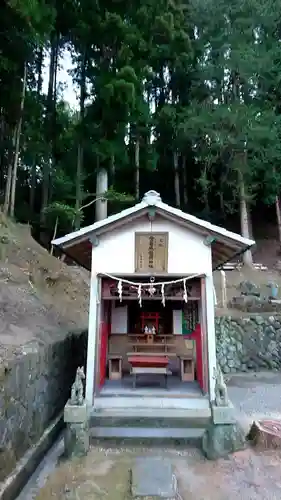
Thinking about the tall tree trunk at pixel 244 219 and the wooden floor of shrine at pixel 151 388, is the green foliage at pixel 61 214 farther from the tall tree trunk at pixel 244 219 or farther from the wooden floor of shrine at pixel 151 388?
the tall tree trunk at pixel 244 219

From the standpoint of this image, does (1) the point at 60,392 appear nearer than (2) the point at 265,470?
No

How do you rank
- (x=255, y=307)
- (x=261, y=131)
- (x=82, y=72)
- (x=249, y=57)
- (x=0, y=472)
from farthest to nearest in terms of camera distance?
1. (x=82, y=72)
2. (x=249, y=57)
3. (x=261, y=131)
4. (x=255, y=307)
5. (x=0, y=472)

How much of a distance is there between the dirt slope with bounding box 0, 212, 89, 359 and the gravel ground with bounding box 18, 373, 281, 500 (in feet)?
7.22

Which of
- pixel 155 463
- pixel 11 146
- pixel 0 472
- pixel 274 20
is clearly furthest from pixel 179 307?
pixel 274 20

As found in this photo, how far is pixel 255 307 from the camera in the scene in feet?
54.1

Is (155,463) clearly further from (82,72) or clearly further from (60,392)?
(82,72)

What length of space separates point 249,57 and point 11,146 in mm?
15962

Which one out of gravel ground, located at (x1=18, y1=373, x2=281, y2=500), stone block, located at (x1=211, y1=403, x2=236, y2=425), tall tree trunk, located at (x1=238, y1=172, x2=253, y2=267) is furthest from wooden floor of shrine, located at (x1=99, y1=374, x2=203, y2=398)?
tall tree trunk, located at (x1=238, y1=172, x2=253, y2=267)

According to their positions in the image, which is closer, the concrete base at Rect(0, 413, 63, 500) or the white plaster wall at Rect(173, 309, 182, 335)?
the concrete base at Rect(0, 413, 63, 500)

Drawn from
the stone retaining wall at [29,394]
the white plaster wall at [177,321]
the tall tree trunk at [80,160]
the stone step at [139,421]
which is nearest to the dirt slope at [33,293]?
the stone retaining wall at [29,394]

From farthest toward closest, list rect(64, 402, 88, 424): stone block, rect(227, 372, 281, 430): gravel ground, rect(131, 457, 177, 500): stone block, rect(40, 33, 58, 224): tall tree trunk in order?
rect(40, 33, 58, 224): tall tree trunk
rect(227, 372, 281, 430): gravel ground
rect(64, 402, 88, 424): stone block
rect(131, 457, 177, 500): stone block

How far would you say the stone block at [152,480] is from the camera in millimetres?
5039

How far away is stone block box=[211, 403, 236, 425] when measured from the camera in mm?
6406

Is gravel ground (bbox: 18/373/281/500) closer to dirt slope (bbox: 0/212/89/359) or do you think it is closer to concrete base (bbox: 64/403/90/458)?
concrete base (bbox: 64/403/90/458)
